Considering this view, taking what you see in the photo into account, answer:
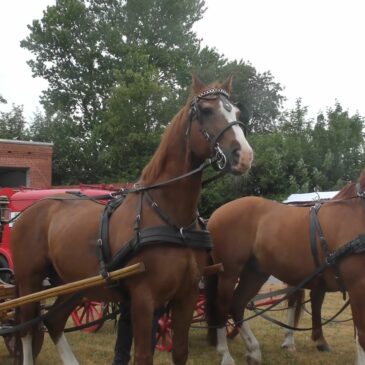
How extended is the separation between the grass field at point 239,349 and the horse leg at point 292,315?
11cm

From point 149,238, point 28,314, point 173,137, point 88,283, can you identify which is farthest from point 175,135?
point 28,314

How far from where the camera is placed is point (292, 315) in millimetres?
6777

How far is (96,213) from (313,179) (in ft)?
48.9

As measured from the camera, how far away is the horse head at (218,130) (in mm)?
3048

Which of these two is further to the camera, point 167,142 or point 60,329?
point 60,329

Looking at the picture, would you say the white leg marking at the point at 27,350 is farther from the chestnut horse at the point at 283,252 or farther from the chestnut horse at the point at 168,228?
the chestnut horse at the point at 283,252

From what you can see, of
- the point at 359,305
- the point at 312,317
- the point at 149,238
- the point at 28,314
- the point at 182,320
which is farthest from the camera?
the point at 312,317

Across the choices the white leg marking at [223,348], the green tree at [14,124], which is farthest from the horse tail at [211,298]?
the green tree at [14,124]

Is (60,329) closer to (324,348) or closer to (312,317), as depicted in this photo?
(312,317)

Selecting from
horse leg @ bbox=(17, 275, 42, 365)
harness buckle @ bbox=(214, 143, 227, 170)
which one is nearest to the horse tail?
horse leg @ bbox=(17, 275, 42, 365)

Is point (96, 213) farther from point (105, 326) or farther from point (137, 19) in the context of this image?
point (137, 19)

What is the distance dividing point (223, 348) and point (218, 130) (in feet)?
10.9

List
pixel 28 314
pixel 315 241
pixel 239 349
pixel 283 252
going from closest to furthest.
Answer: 1. pixel 28 314
2. pixel 315 241
3. pixel 283 252
4. pixel 239 349

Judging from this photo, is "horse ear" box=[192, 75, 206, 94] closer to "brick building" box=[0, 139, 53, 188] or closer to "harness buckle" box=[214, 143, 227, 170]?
"harness buckle" box=[214, 143, 227, 170]
